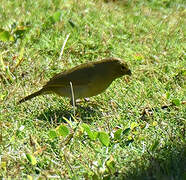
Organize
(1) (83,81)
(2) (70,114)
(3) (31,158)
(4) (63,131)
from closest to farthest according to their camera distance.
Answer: (3) (31,158) < (4) (63,131) < (2) (70,114) < (1) (83,81)

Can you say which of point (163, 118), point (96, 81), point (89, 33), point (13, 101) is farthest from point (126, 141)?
point (89, 33)

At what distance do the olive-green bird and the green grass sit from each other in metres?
0.17

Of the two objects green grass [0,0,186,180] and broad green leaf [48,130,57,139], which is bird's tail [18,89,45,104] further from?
broad green leaf [48,130,57,139]

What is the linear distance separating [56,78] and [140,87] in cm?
94

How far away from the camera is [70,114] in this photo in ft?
17.2

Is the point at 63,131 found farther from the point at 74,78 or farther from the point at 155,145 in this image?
the point at 74,78

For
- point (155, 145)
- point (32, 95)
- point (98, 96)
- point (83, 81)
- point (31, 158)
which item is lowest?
point (98, 96)

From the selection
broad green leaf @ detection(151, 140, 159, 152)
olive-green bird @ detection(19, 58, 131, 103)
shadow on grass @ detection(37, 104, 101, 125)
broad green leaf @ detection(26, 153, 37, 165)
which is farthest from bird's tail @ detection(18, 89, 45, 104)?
broad green leaf @ detection(151, 140, 159, 152)

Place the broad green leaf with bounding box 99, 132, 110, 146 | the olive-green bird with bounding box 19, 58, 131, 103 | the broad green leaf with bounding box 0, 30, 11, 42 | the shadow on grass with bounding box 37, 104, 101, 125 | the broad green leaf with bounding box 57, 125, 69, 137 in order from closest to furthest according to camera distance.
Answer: the broad green leaf with bounding box 99, 132, 110, 146 < the broad green leaf with bounding box 57, 125, 69, 137 < the shadow on grass with bounding box 37, 104, 101, 125 < the olive-green bird with bounding box 19, 58, 131, 103 < the broad green leaf with bounding box 0, 30, 11, 42

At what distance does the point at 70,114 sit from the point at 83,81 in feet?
1.25

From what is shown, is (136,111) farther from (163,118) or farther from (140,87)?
(140,87)

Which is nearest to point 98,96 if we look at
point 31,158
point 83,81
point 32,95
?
point 83,81

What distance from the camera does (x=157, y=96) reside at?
539 cm

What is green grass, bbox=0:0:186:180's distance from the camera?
12.8 ft
